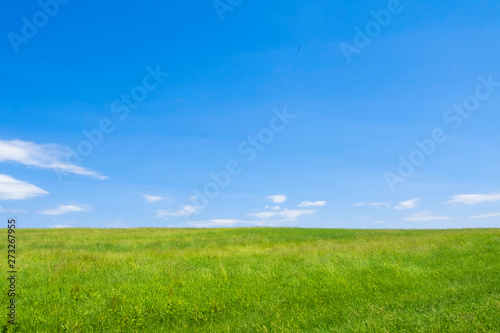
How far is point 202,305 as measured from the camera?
29.8 ft

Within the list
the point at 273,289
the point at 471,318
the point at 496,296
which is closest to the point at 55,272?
the point at 273,289

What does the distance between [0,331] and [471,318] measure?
10.0 metres

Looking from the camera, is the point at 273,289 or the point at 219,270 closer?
the point at 273,289

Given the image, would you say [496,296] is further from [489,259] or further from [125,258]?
[125,258]

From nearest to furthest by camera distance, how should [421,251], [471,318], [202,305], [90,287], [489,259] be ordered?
[471,318]
[202,305]
[90,287]
[489,259]
[421,251]

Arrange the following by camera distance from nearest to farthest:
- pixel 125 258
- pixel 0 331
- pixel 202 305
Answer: pixel 0 331 < pixel 202 305 < pixel 125 258

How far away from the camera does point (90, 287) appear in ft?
34.1

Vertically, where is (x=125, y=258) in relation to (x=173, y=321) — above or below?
above

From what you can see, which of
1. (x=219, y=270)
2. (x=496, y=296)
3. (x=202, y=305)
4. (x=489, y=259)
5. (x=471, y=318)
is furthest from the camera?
(x=489, y=259)

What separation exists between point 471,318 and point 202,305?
6.20 meters

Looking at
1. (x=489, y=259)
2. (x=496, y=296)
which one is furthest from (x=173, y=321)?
(x=489, y=259)

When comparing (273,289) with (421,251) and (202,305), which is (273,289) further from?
(421,251)

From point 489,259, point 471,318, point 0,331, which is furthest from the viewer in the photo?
point 489,259

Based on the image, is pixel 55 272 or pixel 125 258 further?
pixel 125 258
